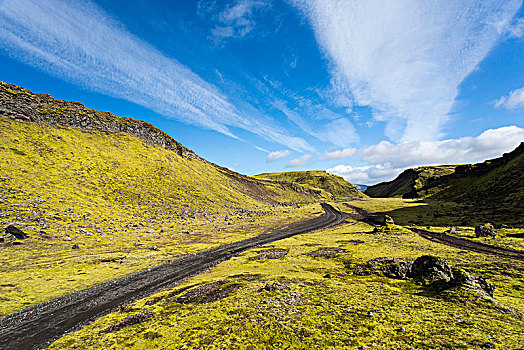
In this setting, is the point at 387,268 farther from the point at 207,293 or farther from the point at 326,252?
the point at 207,293

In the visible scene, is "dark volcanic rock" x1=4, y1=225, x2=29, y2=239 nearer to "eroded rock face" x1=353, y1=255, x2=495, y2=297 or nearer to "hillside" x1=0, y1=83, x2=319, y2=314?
"hillside" x1=0, y1=83, x2=319, y2=314

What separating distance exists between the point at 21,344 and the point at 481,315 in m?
26.9

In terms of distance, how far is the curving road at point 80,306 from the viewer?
546 inches

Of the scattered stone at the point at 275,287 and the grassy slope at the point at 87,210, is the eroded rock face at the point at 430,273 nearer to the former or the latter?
the scattered stone at the point at 275,287

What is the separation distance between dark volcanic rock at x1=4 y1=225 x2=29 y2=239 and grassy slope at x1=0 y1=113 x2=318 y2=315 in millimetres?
1564

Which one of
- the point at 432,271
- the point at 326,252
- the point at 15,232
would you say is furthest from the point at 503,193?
the point at 15,232

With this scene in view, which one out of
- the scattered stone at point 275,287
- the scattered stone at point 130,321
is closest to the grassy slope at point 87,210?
the scattered stone at point 130,321

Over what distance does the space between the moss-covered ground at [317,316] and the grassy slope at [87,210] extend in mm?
14127

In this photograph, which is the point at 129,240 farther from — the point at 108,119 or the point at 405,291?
the point at 108,119

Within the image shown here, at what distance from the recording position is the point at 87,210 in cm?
5309

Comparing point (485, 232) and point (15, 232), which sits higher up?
point (15, 232)

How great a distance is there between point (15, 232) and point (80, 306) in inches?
1228

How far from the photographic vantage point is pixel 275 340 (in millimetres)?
10227

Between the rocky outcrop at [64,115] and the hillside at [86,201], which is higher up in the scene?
the rocky outcrop at [64,115]
